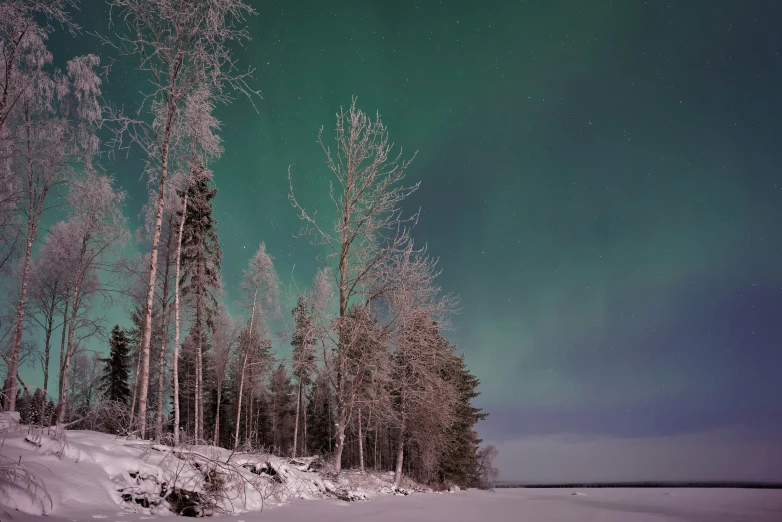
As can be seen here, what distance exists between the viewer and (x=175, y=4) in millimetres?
9977

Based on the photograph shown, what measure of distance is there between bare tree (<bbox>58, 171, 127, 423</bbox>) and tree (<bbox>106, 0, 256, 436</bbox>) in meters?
6.63

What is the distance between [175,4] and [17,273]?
51.3 ft

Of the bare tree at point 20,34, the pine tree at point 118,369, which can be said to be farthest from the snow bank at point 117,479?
the pine tree at point 118,369

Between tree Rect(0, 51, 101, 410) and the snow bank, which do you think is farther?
tree Rect(0, 51, 101, 410)

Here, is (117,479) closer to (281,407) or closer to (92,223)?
(92,223)

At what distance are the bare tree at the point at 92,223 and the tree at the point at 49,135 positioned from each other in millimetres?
1836

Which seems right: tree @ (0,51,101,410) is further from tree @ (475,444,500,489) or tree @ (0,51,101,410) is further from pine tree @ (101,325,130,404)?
tree @ (475,444,500,489)

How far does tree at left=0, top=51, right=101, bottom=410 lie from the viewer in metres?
11.6

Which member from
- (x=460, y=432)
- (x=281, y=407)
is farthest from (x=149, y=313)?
(x=281, y=407)

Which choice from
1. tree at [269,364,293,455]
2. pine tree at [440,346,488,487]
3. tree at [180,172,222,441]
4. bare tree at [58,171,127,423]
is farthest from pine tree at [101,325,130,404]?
pine tree at [440,346,488,487]

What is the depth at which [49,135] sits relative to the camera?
12344 millimetres

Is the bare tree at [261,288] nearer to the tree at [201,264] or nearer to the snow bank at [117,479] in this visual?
the tree at [201,264]

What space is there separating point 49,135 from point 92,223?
4.03 m

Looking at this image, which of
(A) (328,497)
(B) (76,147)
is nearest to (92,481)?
(A) (328,497)
